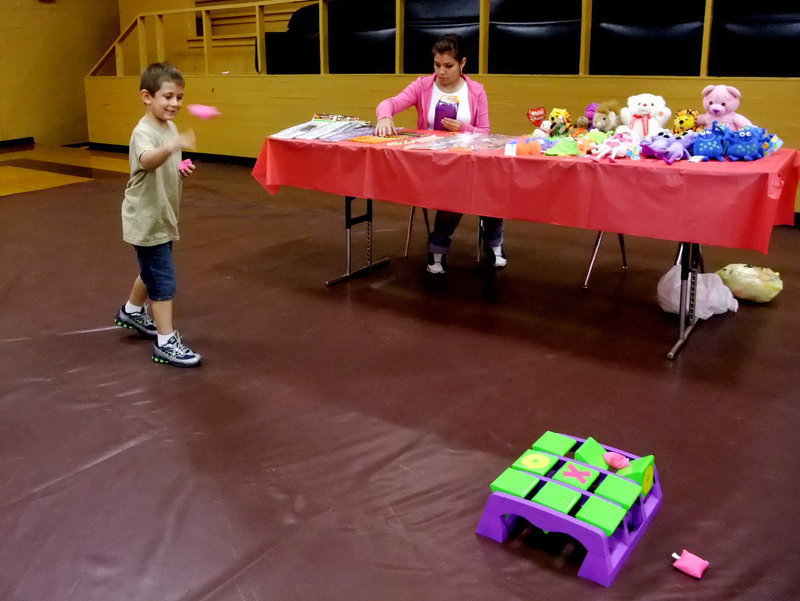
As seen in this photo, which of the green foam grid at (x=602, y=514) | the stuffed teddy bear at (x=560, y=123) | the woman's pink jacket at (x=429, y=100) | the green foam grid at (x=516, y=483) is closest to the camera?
the green foam grid at (x=602, y=514)

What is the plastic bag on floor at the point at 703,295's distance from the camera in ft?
11.0

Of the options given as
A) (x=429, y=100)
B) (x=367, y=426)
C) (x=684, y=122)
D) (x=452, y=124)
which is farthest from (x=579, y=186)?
(x=429, y=100)

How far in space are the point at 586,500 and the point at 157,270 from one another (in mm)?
1795

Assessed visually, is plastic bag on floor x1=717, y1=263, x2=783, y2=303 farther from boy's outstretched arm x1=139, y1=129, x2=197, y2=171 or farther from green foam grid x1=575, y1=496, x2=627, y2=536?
boy's outstretched arm x1=139, y1=129, x2=197, y2=171

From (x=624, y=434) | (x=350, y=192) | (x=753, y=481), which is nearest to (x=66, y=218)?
(x=350, y=192)

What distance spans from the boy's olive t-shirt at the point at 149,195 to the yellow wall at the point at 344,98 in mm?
Answer: 3987

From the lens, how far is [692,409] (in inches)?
101

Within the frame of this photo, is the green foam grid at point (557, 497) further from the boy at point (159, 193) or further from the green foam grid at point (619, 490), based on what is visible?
the boy at point (159, 193)

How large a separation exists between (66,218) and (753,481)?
4959 mm

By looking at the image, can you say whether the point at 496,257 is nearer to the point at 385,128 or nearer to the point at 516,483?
the point at 385,128

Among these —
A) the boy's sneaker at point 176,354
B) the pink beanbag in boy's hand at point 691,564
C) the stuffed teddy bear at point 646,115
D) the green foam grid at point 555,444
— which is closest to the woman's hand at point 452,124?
the stuffed teddy bear at point 646,115

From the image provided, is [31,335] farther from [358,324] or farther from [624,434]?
[624,434]

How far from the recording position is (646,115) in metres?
3.23

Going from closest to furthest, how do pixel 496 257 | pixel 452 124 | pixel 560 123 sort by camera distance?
pixel 560 123 → pixel 452 124 → pixel 496 257
